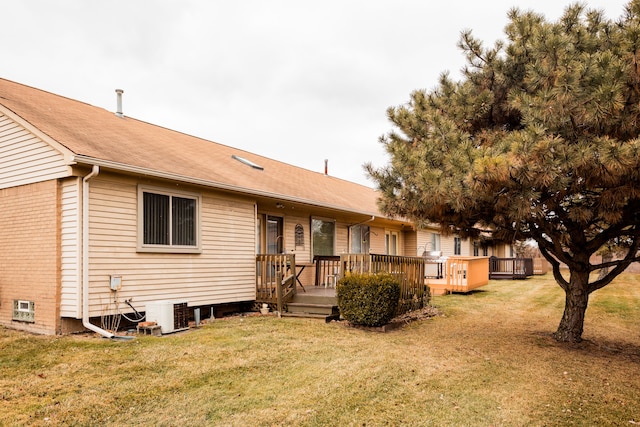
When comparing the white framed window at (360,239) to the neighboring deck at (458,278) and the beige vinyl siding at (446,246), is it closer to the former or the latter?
the neighboring deck at (458,278)

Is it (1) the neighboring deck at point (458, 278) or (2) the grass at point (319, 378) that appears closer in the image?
(2) the grass at point (319, 378)

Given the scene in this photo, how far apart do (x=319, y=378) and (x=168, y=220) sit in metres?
5.01

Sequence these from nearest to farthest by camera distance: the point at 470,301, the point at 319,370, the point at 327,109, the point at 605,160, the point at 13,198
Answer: the point at 605,160 < the point at 319,370 < the point at 13,198 < the point at 470,301 < the point at 327,109

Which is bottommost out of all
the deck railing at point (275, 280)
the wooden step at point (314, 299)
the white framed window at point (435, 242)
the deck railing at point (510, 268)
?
the deck railing at point (510, 268)

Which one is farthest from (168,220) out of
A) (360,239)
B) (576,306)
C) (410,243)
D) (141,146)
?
(410,243)

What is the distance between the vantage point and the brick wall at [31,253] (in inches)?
305

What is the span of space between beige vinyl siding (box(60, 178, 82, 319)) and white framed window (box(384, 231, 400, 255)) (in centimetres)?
1313

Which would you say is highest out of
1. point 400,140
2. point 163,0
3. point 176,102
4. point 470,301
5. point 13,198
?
point 176,102

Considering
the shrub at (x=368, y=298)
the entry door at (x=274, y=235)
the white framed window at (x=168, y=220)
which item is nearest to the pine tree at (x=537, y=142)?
the shrub at (x=368, y=298)

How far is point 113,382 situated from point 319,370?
2386 millimetres

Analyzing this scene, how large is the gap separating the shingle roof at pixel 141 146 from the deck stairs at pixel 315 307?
8.67ft

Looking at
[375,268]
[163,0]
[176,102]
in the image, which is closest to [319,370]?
[375,268]

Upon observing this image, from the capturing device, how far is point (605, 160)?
507cm

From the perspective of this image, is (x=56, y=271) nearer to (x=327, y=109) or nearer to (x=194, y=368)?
(x=194, y=368)
